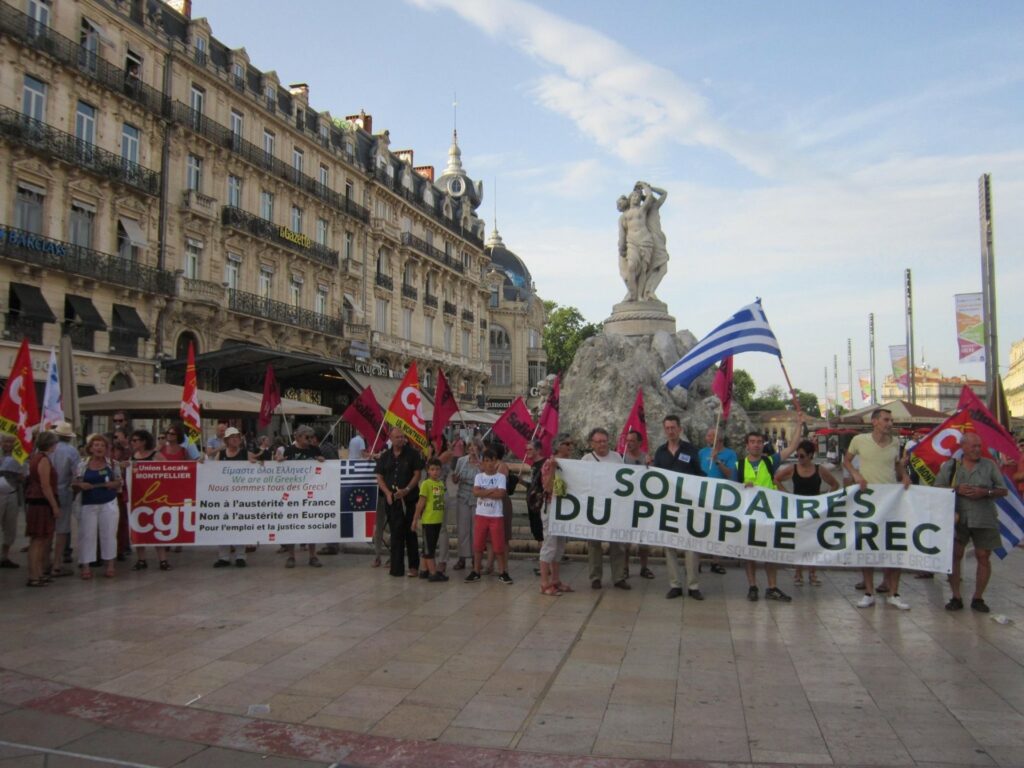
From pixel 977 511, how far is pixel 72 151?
89.3 feet

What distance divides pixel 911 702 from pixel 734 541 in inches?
133

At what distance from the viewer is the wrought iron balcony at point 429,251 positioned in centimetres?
4877

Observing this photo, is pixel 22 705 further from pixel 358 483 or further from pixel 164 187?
pixel 164 187

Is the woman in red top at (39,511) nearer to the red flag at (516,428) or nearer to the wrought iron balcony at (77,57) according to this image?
the red flag at (516,428)

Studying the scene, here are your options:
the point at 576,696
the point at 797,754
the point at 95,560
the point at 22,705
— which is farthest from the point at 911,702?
the point at 95,560

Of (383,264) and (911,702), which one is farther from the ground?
(383,264)

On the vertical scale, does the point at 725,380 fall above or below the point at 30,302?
below

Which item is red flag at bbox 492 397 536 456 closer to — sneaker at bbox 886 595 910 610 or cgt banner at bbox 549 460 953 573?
cgt banner at bbox 549 460 953 573

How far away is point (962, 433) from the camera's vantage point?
903cm

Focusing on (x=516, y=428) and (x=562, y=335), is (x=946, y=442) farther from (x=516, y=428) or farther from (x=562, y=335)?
(x=562, y=335)

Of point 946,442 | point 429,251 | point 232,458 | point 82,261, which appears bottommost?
point 232,458

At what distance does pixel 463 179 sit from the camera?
67.6 meters

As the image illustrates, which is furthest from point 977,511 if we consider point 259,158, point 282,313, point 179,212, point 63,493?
point 259,158

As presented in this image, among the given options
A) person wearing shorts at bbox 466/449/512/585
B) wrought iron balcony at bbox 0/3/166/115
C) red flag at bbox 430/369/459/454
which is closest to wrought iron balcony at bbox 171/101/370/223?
wrought iron balcony at bbox 0/3/166/115
